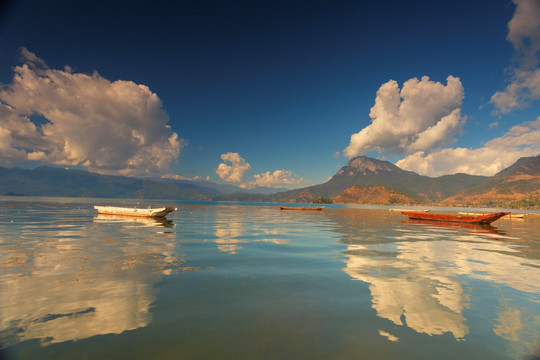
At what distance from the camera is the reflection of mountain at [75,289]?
7.97 metres

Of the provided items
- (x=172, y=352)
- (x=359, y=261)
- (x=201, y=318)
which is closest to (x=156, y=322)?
(x=201, y=318)

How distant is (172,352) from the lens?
6.62 meters

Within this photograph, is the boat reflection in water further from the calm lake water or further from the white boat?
the calm lake water

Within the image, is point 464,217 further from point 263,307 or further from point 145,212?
point 145,212

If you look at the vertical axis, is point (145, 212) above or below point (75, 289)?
above

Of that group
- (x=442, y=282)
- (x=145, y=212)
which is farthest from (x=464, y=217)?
(x=145, y=212)

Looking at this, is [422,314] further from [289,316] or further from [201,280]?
[201,280]

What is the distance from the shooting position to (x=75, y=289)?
11.4 meters

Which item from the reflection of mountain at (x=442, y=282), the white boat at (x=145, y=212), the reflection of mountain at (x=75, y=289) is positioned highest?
the white boat at (x=145, y=212)

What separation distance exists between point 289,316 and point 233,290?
3741mm

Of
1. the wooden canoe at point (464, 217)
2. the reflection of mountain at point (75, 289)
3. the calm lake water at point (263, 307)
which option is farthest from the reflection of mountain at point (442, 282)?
the wooden canoe at point (464, 217)

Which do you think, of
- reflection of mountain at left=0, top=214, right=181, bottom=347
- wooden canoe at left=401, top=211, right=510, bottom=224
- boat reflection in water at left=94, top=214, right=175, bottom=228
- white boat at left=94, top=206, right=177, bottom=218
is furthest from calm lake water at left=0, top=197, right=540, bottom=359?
wooden canoe at left=401, top=211, right=510, bottom=224

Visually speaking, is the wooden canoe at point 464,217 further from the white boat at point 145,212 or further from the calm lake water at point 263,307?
the white boat at point 145,212

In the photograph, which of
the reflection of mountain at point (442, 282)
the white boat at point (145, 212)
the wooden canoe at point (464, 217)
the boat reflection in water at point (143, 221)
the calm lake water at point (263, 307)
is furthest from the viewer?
the wooden canoe at point (464, 217)
